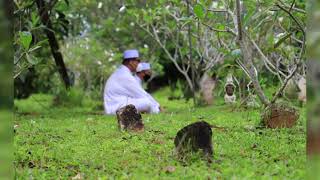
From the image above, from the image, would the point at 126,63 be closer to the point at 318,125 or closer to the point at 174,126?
the point at 174,126

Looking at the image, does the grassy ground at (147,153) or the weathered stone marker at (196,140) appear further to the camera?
the weathered stone marker at (196,140)

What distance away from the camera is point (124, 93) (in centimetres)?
841

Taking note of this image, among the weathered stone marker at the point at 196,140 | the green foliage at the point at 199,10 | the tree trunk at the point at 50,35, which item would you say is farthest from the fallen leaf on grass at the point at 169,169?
the tree trunk at the point at 50,35

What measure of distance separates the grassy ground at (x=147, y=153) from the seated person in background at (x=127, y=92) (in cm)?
204

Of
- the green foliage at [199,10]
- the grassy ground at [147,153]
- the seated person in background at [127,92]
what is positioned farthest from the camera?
the seated person in background at [127,92]

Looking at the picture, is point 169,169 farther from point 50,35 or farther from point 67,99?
point 67,99

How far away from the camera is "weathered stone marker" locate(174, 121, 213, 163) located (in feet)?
12.3

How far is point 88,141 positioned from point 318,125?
120 inches

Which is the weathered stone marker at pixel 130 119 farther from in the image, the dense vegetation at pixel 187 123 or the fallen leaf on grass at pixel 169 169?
the fallen leaf on grass at pixel 169 169

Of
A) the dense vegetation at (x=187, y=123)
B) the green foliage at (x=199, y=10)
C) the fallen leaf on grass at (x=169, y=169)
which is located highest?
the green foliage at (x=199, y=10)

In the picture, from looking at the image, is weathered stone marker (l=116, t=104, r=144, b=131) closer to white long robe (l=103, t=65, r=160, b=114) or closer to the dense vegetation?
the dense vegetation

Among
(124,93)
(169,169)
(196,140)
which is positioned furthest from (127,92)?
(169,169)

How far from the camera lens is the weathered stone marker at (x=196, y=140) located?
3.76 meters

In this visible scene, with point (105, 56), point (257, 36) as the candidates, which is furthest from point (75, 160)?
point (105, 56)
